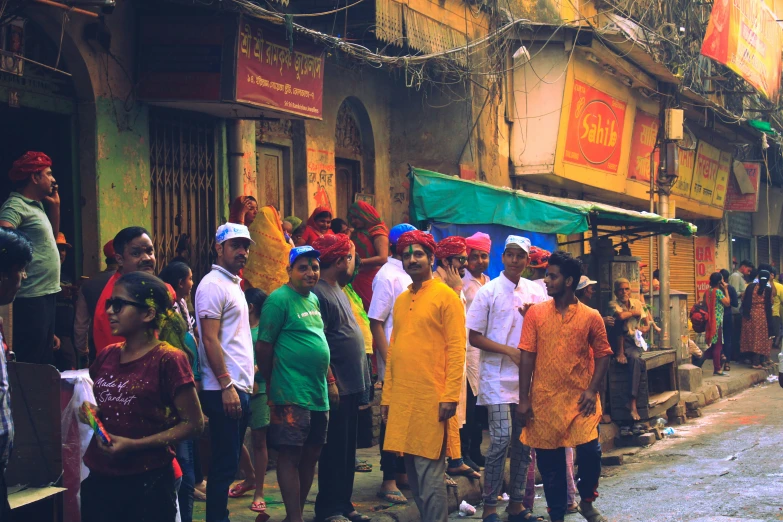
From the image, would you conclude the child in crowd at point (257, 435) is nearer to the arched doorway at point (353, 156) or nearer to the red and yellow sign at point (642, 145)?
the arched doorway at point (353, 156)

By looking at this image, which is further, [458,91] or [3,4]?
[458,91]

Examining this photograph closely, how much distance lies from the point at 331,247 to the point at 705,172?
1825 cm

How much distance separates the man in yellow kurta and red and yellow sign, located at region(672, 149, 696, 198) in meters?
15.9

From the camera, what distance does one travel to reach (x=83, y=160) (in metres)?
8.16

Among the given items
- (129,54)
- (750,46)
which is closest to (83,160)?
(129,54)

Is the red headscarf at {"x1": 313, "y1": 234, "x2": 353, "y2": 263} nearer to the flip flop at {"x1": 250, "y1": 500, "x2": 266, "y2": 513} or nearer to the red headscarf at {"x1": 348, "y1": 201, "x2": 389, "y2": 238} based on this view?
the flip flop at {"x1": 250, "y1": 500, "x2": 266, "y2": 513}

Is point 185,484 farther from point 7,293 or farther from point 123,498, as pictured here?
point 7,293

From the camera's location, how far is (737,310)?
20.8 m

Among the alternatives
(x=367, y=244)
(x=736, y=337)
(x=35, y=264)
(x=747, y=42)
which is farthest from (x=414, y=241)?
(x=736, y=337)

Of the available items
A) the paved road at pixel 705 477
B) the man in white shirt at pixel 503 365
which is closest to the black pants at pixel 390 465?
the paved road at pixel 705 477

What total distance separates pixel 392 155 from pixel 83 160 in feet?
20.3

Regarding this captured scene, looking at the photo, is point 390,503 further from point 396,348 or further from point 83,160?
point 83,160

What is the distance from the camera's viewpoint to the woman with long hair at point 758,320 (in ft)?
60.0

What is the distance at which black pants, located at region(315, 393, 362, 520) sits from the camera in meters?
6.24
